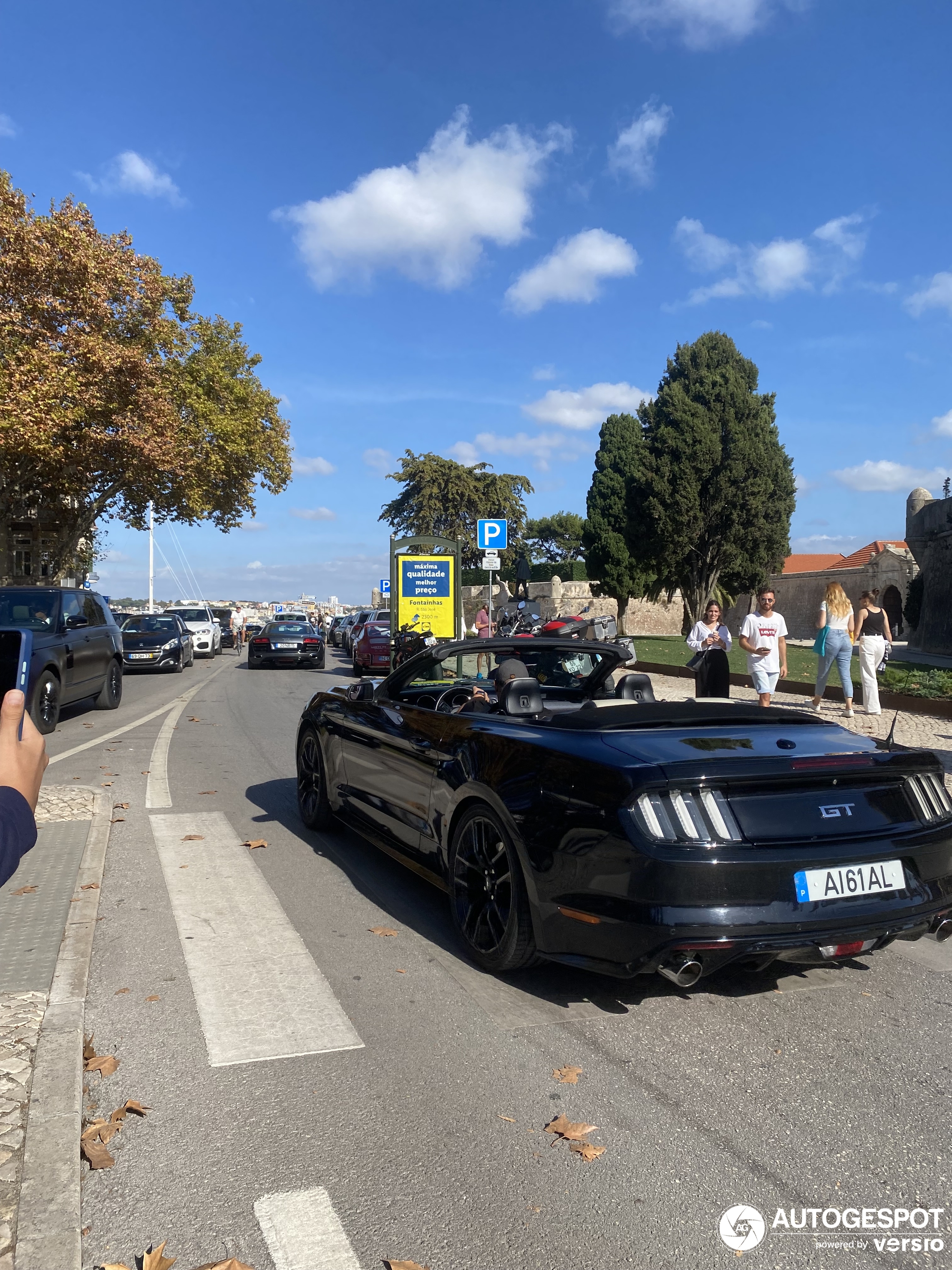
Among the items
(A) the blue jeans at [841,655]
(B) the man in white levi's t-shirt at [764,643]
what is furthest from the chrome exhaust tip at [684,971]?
(A) the blue jeans at [841,655]

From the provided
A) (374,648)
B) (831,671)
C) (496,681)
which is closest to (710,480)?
(374,648)

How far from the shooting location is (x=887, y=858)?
Result: 137 inches

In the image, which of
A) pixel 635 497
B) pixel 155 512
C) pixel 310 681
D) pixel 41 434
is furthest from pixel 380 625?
pixel 635 497

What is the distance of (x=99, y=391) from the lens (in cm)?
2270

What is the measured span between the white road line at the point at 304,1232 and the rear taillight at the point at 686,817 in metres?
1.50

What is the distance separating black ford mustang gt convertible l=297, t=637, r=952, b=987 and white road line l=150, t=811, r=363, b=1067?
731 mm

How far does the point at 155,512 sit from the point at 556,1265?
107 feet

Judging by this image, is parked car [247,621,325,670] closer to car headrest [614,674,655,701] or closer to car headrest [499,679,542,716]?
car headrest [614,674,655,701]

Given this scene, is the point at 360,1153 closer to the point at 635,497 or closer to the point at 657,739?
the point at 657,739

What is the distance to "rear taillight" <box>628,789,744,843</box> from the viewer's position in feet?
10.7

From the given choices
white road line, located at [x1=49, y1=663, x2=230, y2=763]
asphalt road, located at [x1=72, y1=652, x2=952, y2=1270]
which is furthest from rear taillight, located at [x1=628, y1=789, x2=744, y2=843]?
white road line, located at [x1=49, y1=663, x2=230, y2=763]

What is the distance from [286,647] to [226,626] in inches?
685

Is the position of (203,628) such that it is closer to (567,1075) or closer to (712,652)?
(712,652)

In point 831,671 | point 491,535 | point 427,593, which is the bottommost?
point 831,671
